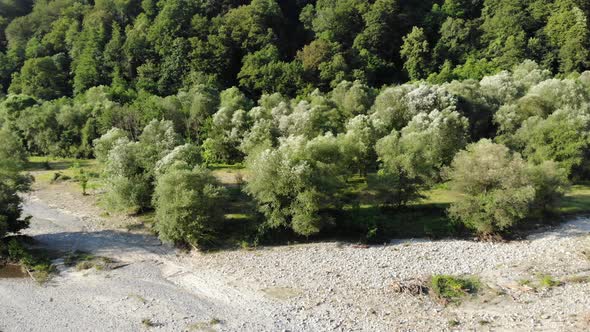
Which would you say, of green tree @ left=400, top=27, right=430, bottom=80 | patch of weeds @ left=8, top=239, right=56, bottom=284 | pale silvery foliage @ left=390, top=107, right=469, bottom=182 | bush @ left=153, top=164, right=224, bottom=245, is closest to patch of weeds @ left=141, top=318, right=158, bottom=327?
bush @ left=153, top=164, right=224, bottom=245

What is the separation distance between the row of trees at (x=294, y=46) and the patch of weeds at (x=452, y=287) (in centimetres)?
4869

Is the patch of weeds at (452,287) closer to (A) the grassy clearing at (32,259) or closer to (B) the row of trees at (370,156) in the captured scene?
(B) the row of trees at (370,156)

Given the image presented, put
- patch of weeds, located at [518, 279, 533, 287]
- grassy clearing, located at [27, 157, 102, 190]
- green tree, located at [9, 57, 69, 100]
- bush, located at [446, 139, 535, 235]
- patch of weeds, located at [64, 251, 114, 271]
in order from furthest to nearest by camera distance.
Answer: green tree, located at [9, 57, 69, 100] → grassy clearing, located at [27, 157, 102, 190] → bush, located at [446, 139, 535, 235] → patch of weeds, located at [64, 251, 114, 271] → patch of weeds, located at [518, 279, 533, 287]

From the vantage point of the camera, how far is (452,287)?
27750 millimetres

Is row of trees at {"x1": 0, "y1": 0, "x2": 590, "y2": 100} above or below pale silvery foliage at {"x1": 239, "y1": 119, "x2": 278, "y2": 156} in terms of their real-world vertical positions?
above

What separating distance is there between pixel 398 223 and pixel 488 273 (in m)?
9.55

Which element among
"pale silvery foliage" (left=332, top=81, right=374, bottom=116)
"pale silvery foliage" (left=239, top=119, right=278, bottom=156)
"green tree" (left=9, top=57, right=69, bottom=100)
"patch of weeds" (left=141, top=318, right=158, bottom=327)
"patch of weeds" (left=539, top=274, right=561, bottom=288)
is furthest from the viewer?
"green tree" (left=9, top=57, right=69, bottom=100)

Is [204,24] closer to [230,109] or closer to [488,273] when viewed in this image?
[230,109]

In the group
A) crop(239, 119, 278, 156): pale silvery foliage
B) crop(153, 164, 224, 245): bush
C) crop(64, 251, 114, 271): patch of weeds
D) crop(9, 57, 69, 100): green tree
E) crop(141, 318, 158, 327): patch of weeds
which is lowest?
crop(141, 318, 158, 327): patch of weeds

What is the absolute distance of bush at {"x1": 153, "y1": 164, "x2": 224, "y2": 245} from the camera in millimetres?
32812

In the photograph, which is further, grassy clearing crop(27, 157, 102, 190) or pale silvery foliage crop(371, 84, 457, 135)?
grassy clearing crop(27, 157, 102, 190)

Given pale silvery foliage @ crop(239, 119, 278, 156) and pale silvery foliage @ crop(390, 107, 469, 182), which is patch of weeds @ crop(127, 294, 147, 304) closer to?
pale silvery foliage @ crop(239, 119, 278, 156)

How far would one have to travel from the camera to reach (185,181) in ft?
110

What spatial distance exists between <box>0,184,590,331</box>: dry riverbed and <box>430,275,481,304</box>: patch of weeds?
1.91 feet
